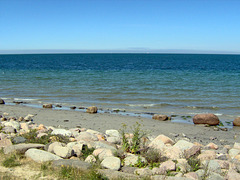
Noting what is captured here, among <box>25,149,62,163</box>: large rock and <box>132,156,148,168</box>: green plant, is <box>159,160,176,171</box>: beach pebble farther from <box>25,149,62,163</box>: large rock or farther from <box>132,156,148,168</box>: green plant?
<box>25,149,62,163</box>: large rock

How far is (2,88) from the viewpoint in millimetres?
27609

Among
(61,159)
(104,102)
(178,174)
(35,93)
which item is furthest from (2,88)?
(178,174)

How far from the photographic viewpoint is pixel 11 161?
6.20 meters

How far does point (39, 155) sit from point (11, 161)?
0.65m

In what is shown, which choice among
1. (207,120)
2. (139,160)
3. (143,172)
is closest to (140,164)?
(139,160)

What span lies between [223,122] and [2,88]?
22.4 meters

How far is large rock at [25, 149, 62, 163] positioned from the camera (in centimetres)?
637

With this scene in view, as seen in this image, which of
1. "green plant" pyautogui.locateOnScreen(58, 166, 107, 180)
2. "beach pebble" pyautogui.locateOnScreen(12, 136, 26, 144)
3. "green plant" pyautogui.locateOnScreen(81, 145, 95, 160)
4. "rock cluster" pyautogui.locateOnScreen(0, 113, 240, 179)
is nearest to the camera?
"green plant" pyautogui.locateOnScreen(58, 166, 107, 180)

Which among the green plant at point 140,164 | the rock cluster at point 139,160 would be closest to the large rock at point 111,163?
the rock cluster at point 139,160

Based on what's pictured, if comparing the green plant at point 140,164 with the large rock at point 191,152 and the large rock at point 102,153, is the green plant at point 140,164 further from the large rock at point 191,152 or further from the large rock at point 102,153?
the large rock at point 191,152

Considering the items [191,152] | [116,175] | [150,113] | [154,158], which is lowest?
[150,113]

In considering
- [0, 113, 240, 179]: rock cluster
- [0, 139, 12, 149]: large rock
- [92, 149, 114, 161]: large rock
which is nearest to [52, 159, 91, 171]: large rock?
[0, 113, 240, 179]: rock cluster

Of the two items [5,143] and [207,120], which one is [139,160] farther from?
[207,120]

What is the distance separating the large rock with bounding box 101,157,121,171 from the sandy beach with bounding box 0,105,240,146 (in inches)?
230
